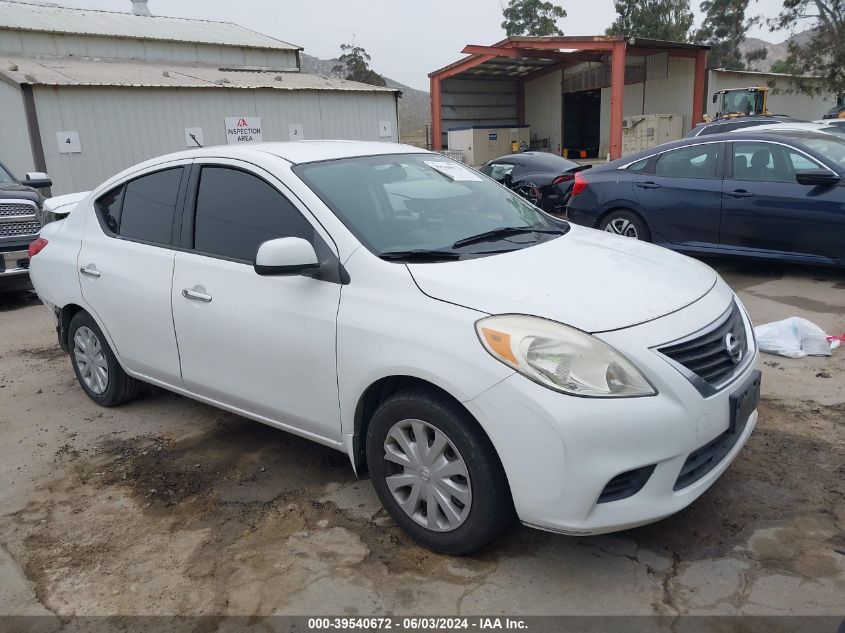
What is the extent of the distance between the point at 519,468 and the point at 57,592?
192 centimetres

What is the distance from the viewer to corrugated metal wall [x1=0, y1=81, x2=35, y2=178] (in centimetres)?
1399

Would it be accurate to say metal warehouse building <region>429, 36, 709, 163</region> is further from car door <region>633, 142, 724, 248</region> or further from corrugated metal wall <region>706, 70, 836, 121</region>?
car door <region>633, 142, 724, 248</region>

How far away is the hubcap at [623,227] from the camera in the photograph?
7910 millimetres

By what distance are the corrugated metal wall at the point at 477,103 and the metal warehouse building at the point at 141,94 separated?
6.88m

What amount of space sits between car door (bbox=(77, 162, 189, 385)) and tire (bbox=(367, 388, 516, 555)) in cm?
155

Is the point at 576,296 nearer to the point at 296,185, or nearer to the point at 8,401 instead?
the point at 296,185

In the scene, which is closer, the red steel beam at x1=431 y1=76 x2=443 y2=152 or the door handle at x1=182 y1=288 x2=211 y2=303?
the door handle at x1=182 y1=288 x2=211 y2=303

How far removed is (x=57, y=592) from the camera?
279 centimetres

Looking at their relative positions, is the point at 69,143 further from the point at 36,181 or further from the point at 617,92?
the point at 617,92

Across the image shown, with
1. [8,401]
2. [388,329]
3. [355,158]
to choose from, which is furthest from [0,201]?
[388,329]

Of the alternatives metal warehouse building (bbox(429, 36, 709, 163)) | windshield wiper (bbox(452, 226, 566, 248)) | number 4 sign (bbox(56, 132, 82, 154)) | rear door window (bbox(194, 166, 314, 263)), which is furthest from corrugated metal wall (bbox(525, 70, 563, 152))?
rear door window (bbox(194, 166, 314, 263))

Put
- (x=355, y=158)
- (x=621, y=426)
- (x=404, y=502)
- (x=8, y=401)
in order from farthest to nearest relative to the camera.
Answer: (x=8, y=401), (x=355, y=158), (x=404, y=502), (x=621, y=426)

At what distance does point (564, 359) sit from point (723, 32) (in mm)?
79275

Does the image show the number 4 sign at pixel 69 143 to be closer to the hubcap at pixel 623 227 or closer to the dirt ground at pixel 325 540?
the hubcap at pixel 623 227
